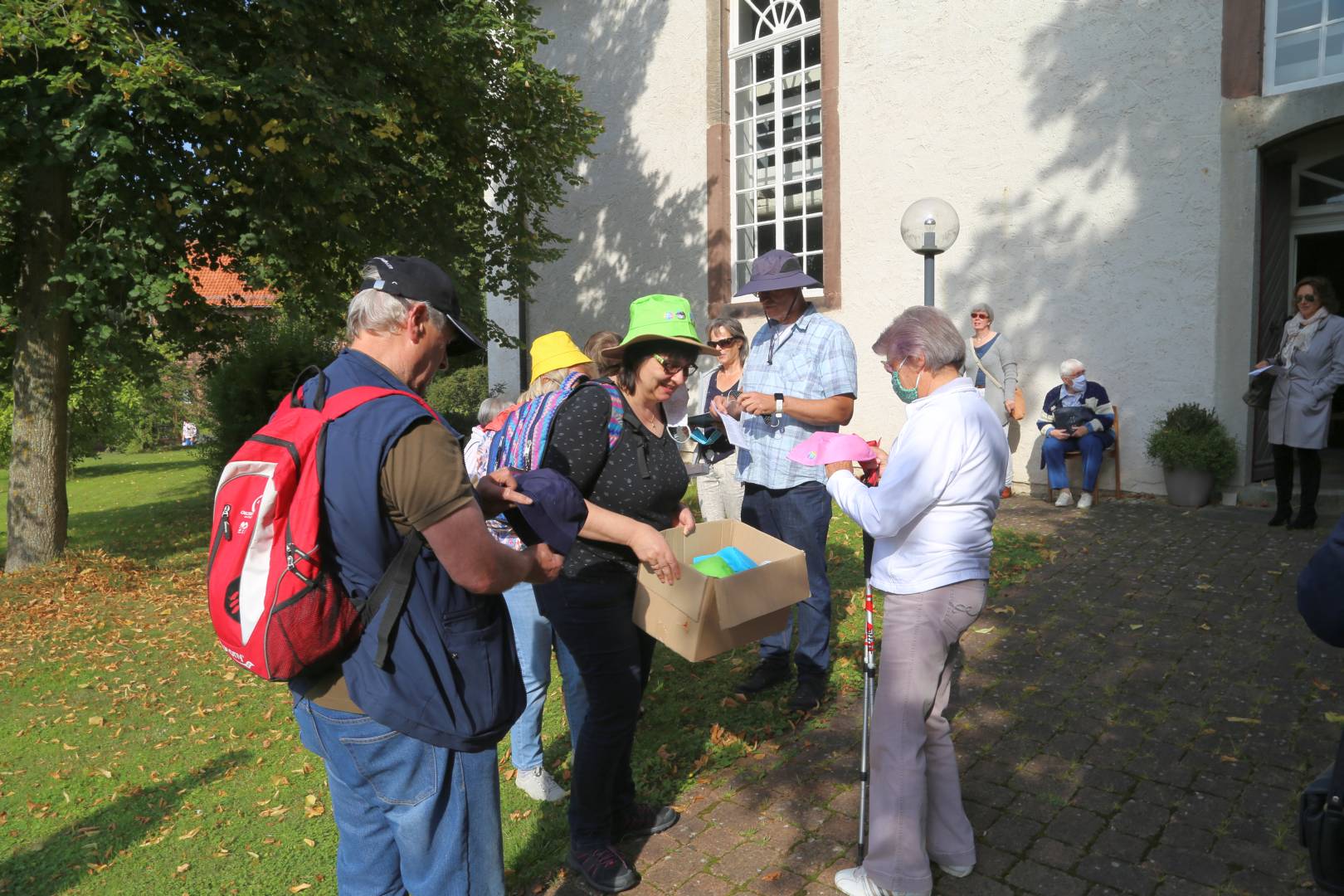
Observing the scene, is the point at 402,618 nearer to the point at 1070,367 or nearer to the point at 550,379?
the point at 550,379

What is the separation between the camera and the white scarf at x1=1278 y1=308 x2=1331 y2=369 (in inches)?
307

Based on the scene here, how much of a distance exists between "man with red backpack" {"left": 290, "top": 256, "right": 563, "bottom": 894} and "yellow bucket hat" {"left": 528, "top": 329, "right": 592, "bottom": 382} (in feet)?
6.06

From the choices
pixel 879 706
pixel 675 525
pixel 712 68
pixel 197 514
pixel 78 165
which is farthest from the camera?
pixel 197 514

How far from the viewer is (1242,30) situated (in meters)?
8.55

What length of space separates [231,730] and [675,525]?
3.36m

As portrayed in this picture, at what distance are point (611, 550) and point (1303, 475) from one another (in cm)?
731

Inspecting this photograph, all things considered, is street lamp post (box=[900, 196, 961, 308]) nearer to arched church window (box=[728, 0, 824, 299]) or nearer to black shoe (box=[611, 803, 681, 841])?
black shoe (box=[611, 803, 681, 841])

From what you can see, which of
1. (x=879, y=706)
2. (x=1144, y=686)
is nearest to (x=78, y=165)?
(x=879, y=706)

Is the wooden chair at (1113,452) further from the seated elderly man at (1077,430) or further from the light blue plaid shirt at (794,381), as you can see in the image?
the light blue plaid shirt at (794,381)

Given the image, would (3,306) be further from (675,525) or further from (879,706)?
(879,706)

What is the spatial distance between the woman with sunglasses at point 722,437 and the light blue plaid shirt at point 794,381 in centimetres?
17

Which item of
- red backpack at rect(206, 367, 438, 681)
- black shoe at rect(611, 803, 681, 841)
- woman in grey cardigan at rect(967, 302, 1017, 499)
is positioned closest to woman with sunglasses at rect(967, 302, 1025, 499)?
woman in grey cardigan at rect(967, 302, 1017, 499)

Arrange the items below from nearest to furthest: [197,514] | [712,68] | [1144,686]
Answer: [1144,686] → [712,68] → [197,514]

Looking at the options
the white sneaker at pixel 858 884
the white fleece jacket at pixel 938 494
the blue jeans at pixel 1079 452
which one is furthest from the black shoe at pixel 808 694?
the blue jeans at pixel 1079 452
